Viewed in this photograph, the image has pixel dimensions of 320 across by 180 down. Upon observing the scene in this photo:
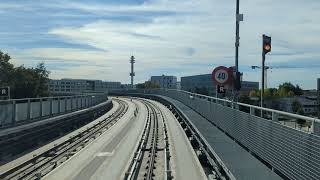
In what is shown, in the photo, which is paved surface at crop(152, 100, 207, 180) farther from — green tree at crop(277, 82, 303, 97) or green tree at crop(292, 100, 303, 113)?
green tree at crop(277, 82, 303, 97)

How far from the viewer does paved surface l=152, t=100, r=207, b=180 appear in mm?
16491

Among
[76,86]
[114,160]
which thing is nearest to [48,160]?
[114,160]

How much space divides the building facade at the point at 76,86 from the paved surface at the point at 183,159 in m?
54.9

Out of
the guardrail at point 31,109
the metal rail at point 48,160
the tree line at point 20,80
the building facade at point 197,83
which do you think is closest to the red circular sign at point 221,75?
the metal rail at point 48,160

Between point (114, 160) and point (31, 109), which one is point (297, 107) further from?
point (114, 160)

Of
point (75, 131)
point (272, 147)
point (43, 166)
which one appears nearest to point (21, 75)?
point (75, 131)

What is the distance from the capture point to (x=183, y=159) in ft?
66.2

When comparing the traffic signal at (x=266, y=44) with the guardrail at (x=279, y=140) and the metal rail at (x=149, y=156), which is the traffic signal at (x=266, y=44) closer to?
the guardrail at (x=279, y=140)

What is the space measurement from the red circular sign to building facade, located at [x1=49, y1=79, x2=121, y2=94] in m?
59.0

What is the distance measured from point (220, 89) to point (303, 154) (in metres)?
15.4

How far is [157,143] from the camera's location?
26.8 metres

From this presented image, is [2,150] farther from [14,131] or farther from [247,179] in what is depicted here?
[247,179]

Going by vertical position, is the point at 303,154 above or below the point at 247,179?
above

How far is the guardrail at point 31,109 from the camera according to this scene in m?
23.1
